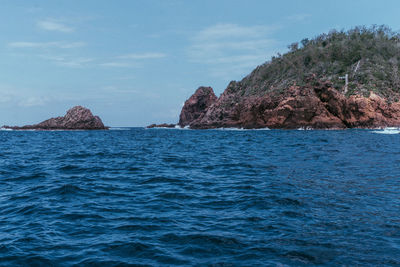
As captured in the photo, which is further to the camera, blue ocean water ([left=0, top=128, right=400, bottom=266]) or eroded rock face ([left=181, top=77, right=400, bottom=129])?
eroded rock face ([left=181, top=77, right=400, bottom=129])

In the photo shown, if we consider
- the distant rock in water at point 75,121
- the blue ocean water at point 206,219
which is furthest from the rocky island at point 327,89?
the blue ocean water at point 206,219

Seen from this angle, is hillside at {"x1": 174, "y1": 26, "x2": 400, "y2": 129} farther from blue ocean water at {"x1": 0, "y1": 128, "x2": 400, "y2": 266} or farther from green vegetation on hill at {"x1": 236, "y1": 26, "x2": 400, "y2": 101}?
blue ocean water at {"x1": 0, "y1": 128, "x2": 400, "y2": 266}

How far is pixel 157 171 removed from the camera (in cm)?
1500

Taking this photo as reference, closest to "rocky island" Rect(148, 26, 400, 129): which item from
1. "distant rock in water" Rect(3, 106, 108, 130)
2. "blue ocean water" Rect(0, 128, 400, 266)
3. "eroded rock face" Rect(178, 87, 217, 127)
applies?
"eroded rock face" Rect(178, 87, 217, 127)

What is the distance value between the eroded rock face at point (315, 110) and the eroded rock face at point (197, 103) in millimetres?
41031

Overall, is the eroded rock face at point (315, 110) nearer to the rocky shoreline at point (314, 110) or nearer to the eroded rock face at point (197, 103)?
the rocky shoreline at point (314, 110)

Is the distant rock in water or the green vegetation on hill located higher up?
the green vegetation on hill

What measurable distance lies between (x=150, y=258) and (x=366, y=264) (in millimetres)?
3551

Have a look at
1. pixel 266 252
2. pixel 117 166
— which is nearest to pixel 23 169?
pixel 117 166

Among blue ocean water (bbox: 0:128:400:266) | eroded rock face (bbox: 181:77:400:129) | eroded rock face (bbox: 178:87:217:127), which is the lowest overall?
blue ocean water (bbox: 0:128:400:266)

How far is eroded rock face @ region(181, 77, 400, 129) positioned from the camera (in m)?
61.4

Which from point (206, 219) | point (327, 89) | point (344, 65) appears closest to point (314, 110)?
point (327, 89)

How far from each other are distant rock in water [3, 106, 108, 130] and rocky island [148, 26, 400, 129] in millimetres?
45401

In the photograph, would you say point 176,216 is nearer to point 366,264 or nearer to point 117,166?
point 366,264
